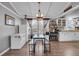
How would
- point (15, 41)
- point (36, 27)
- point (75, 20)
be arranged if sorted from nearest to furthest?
point (15, 41) → point (75, 20) → point (36, 27)

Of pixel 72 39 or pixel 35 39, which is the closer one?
pixel 35 39

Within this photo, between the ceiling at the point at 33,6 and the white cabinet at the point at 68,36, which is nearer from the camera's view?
the ceiling at the point at 33,6

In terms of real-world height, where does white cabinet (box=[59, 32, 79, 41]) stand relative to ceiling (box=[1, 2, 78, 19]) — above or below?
below

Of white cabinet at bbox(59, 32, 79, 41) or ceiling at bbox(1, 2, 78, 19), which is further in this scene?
white cabinet at bbox(59, 32, 79, 41)

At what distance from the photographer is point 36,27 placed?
12.3m

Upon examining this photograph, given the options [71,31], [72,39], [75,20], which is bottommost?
[72,39]

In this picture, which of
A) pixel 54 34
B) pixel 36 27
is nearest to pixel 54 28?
pixel 54 34

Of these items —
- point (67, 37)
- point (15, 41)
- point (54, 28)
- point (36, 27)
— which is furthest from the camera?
point (36, 27)

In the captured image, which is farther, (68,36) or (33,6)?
(68,36)

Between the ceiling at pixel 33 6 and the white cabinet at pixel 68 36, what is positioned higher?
the ceiling at pixel 33 6

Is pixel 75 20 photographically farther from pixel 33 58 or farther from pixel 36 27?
pixel 33 58

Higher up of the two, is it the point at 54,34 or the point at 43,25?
the point at 43,25

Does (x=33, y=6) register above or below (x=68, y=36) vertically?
above

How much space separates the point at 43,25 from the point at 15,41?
7096 millimetres
